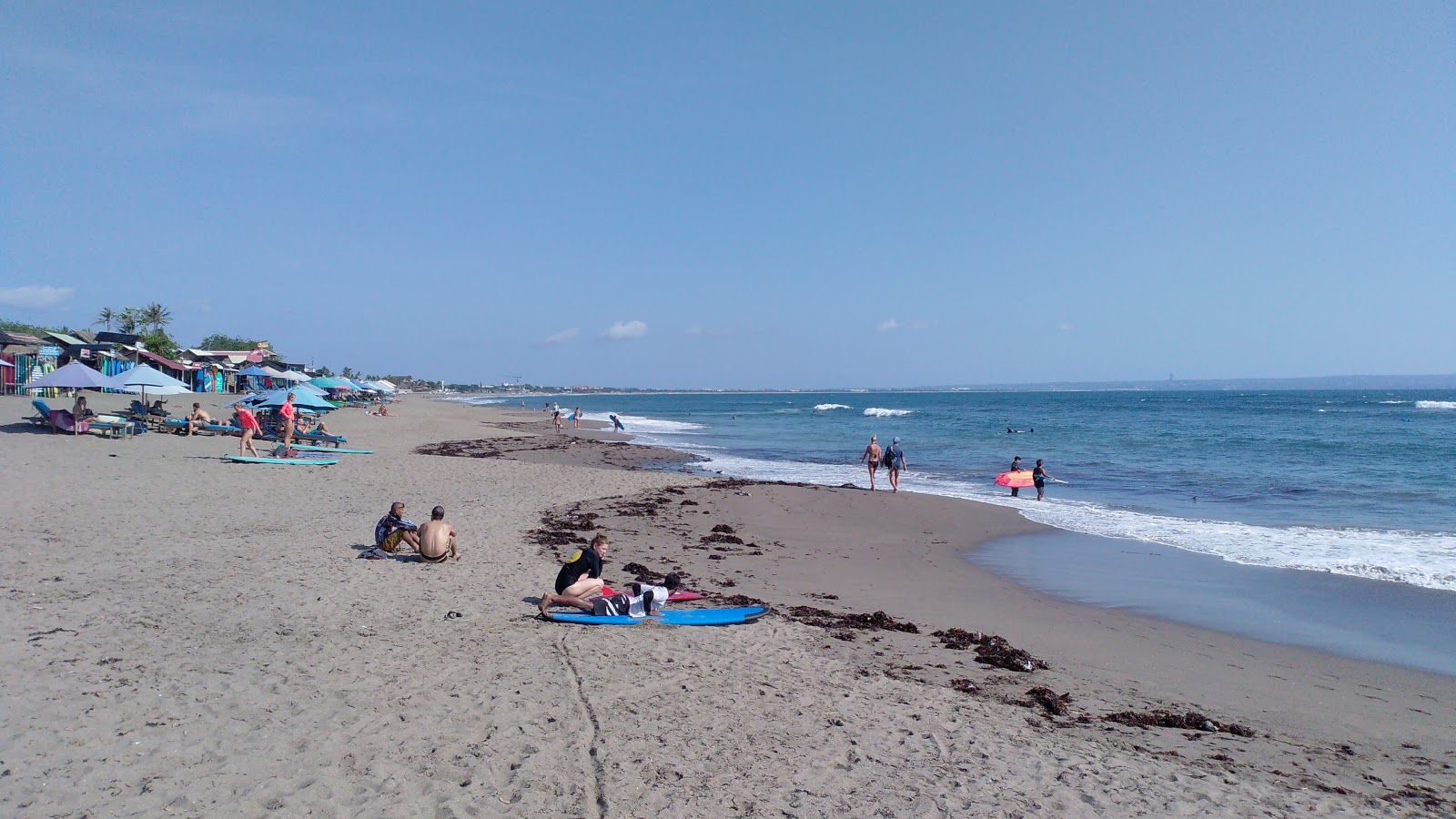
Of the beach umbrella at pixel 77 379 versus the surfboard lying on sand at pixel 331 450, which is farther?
the surfboard lying on sand at pixel 331 450

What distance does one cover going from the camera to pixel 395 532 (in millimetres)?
9797

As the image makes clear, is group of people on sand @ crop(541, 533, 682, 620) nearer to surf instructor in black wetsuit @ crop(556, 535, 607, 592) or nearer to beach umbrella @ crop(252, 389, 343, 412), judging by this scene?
surf instructor in black wetsuit @ crop(556, 535, 607, 592)


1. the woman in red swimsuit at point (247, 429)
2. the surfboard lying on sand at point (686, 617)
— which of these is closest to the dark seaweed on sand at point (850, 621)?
the surfboard lying on sand at point (686, 617)

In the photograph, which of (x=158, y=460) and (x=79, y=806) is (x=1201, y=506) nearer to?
(x=79, y=806)

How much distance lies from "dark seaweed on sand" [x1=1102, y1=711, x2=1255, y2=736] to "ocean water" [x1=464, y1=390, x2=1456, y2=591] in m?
7.12

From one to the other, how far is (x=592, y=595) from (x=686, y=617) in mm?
984

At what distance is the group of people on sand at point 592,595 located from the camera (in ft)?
25.6

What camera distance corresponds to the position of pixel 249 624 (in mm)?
6980

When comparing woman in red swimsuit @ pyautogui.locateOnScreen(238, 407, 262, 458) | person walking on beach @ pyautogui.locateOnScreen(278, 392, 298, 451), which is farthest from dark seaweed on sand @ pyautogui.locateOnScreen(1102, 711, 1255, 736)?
person walking on beach @ pyautogui.locateOnScreen(278, 392, 298, 451)

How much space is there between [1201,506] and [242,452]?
22.3m

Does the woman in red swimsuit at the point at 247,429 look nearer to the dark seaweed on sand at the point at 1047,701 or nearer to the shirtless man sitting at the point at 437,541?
the shirtless man sitting at the point at 437,541

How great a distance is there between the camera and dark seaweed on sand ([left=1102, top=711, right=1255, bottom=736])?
5.88 metres

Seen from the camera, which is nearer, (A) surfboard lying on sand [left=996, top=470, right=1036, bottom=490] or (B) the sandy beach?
(B) the sandy beach

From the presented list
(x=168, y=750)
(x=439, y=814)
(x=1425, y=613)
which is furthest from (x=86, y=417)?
(x=1425, y=613)
